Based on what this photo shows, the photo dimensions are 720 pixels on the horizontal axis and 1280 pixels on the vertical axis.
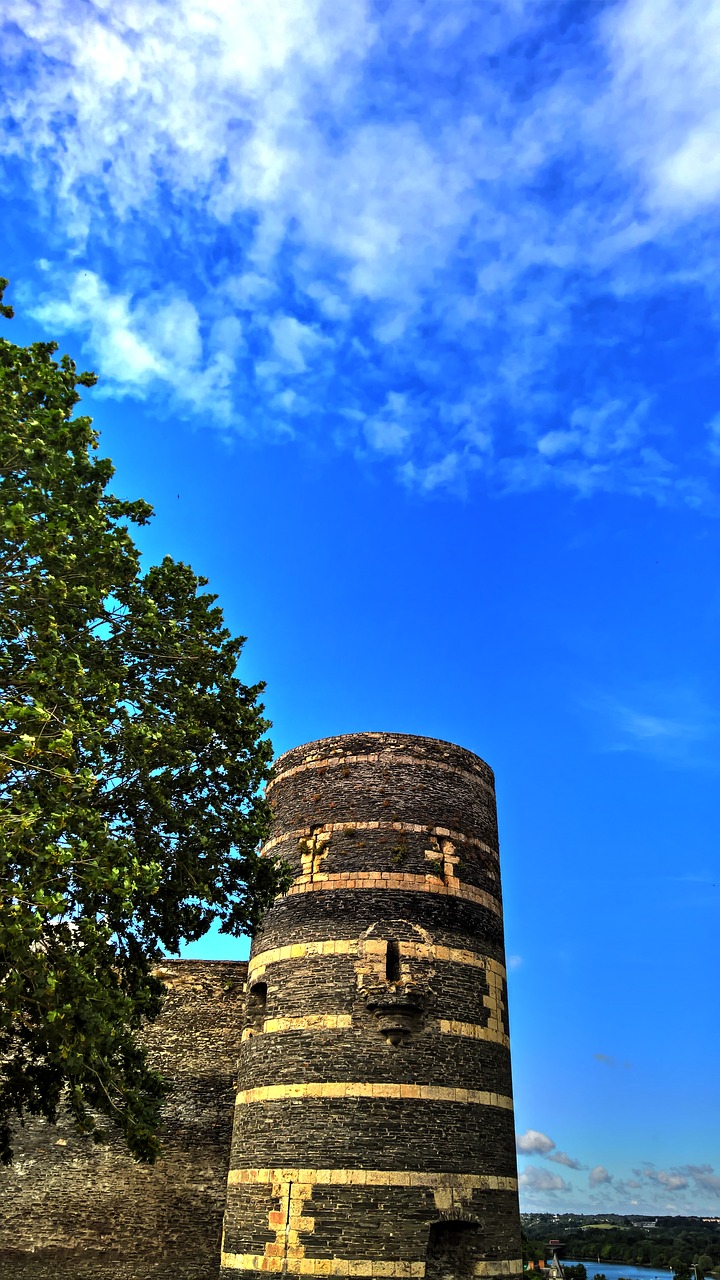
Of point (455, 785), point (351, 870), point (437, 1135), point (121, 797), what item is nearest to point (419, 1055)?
point (437, 1135)

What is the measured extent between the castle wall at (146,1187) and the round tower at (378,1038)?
3.88 metres

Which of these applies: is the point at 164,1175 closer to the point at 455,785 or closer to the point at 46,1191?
the point at 46,1191

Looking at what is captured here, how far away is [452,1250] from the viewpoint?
15641 millimetres

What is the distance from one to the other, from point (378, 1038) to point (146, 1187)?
887 centimetres

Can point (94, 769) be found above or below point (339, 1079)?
above

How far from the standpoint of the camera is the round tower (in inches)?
605

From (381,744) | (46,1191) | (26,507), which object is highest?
(381,744)

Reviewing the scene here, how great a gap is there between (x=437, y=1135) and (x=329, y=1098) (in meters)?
2.16

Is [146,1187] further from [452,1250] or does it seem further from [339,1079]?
[452,1250]

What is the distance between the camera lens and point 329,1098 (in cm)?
1606

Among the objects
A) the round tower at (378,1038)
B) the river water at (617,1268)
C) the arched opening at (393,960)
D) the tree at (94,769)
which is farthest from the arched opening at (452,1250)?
the river water at (617,1268)

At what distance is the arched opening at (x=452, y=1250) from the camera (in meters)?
15.3

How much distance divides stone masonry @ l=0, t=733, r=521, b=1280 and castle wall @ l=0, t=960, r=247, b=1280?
0.04 metres

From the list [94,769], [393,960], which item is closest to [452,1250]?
[393,960]
